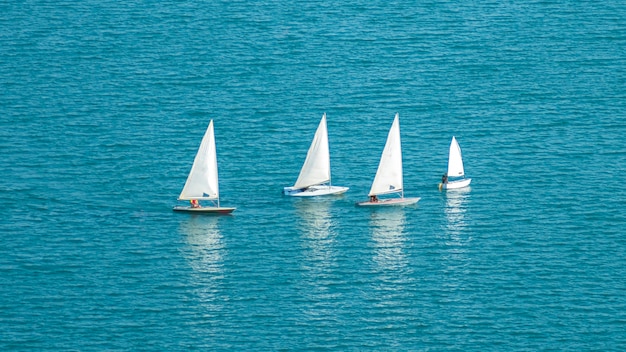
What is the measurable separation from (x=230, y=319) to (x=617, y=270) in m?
41.6

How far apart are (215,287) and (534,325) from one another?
3301 cm

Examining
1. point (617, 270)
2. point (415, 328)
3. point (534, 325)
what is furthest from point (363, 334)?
point (617, 270)

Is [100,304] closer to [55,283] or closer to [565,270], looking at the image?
[55,283]

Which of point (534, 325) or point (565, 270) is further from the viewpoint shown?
point (565, 270)

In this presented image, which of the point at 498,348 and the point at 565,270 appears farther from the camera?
the point at 565,270

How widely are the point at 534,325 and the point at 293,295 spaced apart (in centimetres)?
2468

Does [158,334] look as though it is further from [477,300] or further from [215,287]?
[477,300]

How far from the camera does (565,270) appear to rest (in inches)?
7761

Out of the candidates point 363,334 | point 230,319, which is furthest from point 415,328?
point 230,319

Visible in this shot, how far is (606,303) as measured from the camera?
189375 millimetres

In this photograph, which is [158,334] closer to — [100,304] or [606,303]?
[100,304]

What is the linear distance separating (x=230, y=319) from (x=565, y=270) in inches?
1431

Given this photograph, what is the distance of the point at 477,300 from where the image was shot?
625ft

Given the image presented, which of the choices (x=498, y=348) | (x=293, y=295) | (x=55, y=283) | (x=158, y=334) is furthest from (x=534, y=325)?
(x=55, y=283)
